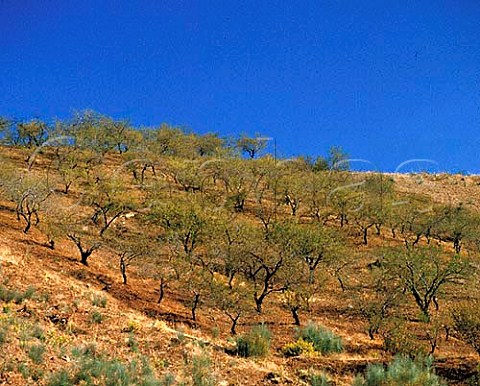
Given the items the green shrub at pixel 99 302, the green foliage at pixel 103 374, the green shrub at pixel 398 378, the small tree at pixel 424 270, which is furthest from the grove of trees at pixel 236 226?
the green foliage at pixel 103 374

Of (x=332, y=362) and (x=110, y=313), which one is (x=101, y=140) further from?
(x=332, y=362)

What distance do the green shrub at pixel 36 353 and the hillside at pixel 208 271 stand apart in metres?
0.04

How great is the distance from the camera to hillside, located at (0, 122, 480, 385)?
15.8 meters

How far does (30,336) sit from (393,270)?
30.2 metres

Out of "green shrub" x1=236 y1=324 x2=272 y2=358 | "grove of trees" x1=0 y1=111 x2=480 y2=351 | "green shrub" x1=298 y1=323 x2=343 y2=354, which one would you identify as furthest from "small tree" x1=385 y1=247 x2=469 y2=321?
"green shrub" x1=236 y1=324 x2=272 y2=358

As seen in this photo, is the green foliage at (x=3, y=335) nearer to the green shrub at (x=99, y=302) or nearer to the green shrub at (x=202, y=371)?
the green shrub at (x=202, y=371)

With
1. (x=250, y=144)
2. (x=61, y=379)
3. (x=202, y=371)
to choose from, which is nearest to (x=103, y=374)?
(x=61, y=379)

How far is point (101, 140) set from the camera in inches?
2867

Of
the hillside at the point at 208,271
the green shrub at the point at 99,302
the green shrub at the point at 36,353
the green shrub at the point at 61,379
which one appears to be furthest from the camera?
the green shrub at the point at 99,302

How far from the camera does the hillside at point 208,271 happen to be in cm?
1582

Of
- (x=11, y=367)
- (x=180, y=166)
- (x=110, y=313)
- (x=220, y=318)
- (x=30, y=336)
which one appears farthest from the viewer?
(x=180, y=166)

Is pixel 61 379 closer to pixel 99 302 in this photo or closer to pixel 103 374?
pixel 103 374

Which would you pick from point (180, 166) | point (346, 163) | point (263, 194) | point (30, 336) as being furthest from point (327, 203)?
point (30, 336)

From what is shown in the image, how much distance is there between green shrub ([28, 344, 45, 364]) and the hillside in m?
0.04
